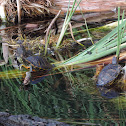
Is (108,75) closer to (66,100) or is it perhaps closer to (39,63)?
(66,100)

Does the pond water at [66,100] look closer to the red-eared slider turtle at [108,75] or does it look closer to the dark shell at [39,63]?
the red-eared slider turtle at [108,75]

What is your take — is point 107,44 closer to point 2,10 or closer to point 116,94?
point 116,94

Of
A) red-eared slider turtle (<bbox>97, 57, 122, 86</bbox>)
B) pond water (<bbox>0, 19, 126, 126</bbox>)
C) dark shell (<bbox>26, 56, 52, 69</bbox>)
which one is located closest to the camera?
pond water (<bbox>0, 19, 126, 126</bbox>)

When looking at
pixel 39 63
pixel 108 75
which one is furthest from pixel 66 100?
pixel 39 63

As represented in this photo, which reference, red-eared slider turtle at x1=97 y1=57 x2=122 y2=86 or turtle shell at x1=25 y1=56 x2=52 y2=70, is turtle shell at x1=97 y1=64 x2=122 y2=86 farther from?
turtle shell at x1=25 y1=56 x2=52 y2=70

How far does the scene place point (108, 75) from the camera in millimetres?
2402

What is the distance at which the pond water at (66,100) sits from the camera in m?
1.74

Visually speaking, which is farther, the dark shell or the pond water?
the dark shell

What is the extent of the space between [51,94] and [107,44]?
101 centimetres

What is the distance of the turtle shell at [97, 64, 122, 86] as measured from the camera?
7.75 ft

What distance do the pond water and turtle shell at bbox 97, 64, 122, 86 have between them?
0.09 meters

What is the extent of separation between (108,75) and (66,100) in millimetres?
630

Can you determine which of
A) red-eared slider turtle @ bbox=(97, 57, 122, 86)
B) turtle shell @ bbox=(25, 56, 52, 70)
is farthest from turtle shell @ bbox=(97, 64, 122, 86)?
turtle shell @ bbox=(25, 56, 52, 70)

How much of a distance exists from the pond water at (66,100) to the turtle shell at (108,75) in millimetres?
94
